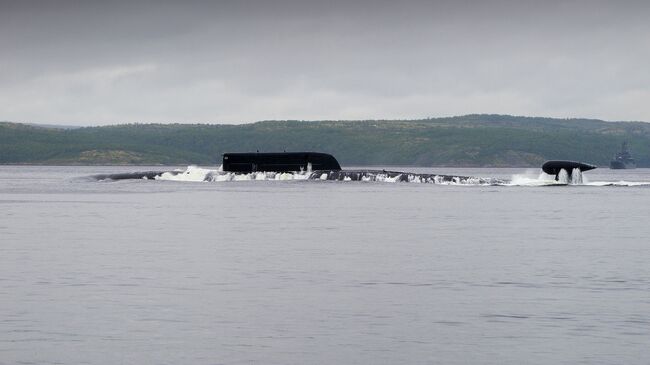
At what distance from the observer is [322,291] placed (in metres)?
20.5

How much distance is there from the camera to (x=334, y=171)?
9000 centimetres

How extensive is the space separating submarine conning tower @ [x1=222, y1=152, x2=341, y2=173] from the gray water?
155 ft

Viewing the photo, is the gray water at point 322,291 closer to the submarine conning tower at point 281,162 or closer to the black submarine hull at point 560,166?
the black submarine hull at point 560,166

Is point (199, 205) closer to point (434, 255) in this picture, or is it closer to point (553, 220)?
point (553, 220)

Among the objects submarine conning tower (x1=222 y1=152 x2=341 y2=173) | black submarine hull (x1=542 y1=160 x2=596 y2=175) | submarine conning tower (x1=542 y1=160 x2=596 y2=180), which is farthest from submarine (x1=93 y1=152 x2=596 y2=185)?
black submarine hull (x1=542 y1=160 x2=596 y2=175)

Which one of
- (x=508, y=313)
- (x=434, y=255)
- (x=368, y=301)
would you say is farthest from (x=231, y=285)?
(x=434, y=255)

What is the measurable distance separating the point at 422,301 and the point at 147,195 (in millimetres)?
46235

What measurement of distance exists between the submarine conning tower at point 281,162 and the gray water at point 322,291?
155 feet

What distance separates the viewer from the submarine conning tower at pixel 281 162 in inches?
3484

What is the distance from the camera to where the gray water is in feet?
49.8

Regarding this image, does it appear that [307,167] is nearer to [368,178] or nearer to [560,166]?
[368,178]

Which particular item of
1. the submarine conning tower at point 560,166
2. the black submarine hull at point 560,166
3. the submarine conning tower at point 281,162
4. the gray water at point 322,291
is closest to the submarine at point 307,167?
the submarine conning tower at point 281,162

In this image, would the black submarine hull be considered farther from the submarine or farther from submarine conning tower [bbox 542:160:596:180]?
the submarine

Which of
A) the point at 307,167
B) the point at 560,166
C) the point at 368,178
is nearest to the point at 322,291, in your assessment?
the point at 560,166
